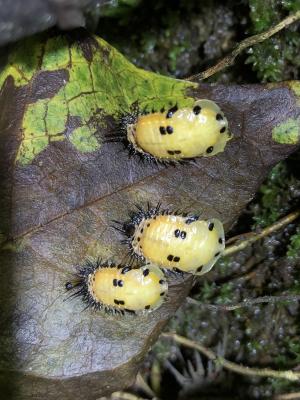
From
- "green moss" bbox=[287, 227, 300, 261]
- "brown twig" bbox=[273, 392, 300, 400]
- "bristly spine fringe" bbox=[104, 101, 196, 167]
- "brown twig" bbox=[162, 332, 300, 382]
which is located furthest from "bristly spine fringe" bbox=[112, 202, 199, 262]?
"brown twig" bbox=[273, 392, 300, 400]

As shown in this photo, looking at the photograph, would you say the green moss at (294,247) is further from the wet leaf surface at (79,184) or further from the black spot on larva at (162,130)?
the black spot on larva at (162,130)

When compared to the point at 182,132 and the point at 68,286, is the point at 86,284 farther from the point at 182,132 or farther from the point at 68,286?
the point at 182,132

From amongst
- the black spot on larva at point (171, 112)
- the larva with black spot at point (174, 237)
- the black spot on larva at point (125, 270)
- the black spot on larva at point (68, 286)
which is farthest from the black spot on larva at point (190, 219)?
the black spot on larva at point (68, 286)

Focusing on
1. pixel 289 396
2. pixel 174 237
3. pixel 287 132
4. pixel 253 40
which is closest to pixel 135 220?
pixel 174 237

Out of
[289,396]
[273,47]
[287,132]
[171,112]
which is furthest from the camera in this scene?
[289,396]

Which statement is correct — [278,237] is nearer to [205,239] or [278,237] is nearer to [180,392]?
[205,239]

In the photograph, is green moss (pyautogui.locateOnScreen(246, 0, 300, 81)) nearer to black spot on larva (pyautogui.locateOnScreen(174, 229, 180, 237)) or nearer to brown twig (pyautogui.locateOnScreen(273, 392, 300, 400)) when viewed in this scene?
black spot on larva (pyautogui.locateOnScreen(174, 229, 180, 237))

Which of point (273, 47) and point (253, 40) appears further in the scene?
point (273, 47)

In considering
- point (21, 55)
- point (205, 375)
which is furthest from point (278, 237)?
point (21, 55)
